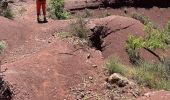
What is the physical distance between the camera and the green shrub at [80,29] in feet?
52.0

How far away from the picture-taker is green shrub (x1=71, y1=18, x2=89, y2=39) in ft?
52.0

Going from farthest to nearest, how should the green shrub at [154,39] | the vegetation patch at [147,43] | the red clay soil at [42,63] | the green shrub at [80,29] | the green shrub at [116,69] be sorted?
the green shrub at [154,39] → the vegetation patch at [147,43] → the green shrub at [80,29] → the green shrub at [116,69] → the red clay soil at [42,63]

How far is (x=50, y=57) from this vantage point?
13.7m

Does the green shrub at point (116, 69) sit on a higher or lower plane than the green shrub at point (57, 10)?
lower

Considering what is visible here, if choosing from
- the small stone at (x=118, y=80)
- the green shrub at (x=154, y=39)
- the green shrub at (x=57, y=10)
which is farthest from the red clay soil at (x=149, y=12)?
the small stone at (x=118, y=80)

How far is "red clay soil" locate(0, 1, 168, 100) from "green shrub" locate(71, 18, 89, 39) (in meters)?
0.60

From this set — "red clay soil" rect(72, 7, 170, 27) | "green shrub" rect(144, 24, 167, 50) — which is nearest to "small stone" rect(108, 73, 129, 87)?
"green shrub" rect(144, 24, 167, 50)

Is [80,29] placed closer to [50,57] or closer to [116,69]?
[50,57]

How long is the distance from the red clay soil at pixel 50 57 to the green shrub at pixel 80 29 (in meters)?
0.60

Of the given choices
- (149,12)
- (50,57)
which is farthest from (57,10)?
(149,12)

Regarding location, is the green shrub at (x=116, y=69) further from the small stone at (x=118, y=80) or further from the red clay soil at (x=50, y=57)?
the small stone at (x=118, y=80)

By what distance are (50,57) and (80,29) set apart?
255cm

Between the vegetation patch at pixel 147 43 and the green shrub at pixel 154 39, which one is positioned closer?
the vegetation patch at pixel 147 43

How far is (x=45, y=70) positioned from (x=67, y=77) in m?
0.63
